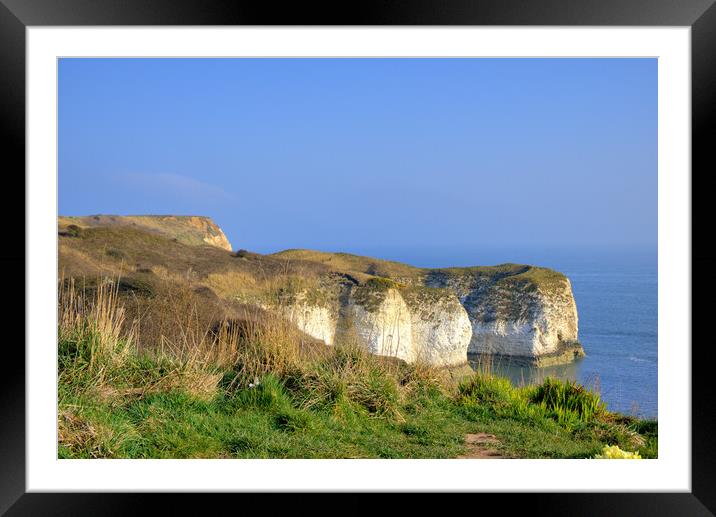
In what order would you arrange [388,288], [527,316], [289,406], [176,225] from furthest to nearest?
[176,225], [527,316], [388,288], [289,406]

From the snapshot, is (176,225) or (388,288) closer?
(388,288)

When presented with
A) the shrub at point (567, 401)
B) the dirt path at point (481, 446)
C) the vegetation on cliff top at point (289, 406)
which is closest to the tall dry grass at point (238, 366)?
the vegetation on cliff top at point (289, 406)

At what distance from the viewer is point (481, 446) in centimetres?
424

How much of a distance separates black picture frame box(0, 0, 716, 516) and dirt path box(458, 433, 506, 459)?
4.29 ft

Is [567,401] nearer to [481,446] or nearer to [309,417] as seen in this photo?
[481,446]

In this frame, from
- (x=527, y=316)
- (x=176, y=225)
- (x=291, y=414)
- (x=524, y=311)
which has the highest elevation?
(x=176, y=225)

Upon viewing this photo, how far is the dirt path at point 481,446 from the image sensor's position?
13.3 feet

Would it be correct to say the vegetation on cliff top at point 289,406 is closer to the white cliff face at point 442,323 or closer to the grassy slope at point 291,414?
the grassy slope at point 291,414

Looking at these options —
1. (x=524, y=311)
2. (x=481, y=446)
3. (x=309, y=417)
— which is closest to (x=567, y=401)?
(x=481, y=446)
